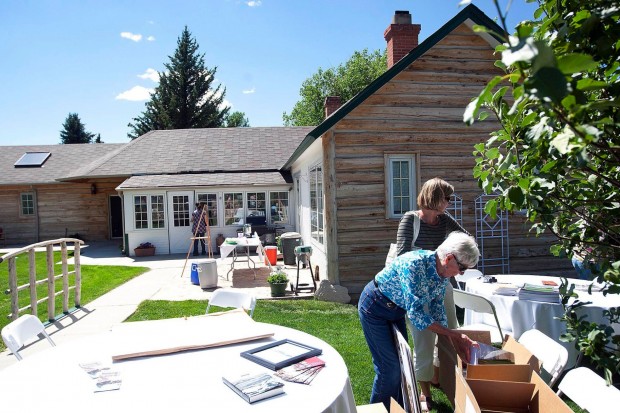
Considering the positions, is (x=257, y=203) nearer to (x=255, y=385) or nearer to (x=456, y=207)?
(x=456, y=207)

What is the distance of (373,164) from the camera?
8672 millimetres

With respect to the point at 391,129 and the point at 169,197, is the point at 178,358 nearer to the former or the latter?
the point at 391,129

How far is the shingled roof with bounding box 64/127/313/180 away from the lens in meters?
17.9

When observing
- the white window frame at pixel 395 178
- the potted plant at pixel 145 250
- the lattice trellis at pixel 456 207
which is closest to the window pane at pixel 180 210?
the potted plant at pixel 145 250

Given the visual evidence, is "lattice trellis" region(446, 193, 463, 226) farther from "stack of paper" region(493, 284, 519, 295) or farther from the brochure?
the brochure

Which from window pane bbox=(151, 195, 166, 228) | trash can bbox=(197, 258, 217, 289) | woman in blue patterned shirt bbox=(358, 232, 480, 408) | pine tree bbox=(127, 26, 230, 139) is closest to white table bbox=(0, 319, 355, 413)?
woman in blue patterned shirt bbox=(358, 232, 480, 408)

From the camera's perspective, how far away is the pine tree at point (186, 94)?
117ft

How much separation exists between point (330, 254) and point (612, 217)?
6980mm

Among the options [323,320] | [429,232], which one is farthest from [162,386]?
[323,320]

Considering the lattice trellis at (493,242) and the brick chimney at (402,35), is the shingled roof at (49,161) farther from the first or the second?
the lattice trellis at (493,242)

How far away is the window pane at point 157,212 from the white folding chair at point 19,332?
1309 cm

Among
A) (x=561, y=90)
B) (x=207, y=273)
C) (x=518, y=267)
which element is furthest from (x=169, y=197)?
(x=561, y=90)

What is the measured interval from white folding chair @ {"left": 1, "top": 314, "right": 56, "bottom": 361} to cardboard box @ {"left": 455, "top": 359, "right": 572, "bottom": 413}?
2.98 m

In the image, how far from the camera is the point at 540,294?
453cm
